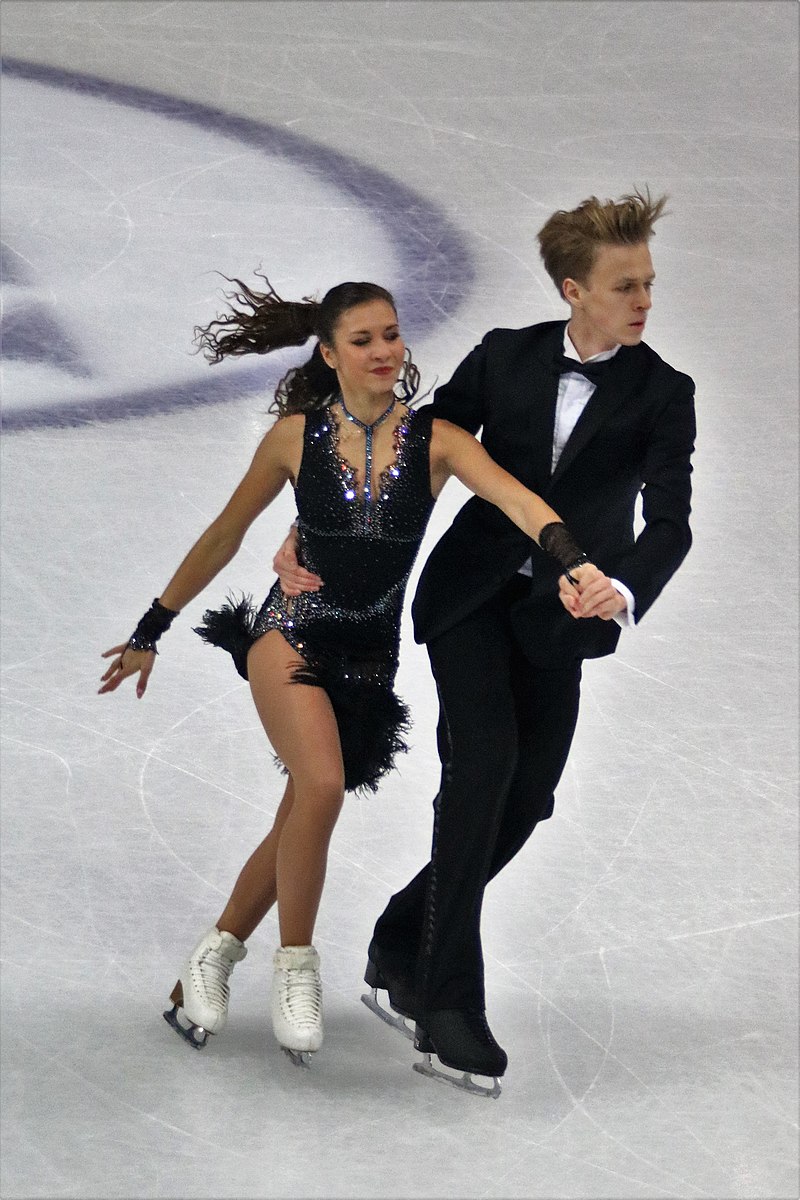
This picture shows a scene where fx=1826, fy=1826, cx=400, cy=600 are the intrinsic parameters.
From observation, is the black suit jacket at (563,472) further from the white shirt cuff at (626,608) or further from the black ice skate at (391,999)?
the black ice skate at (391,999)

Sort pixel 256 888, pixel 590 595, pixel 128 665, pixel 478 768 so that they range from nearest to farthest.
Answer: pixel 590 595, pixel 478 768, pixel 256 888, pixel 128 665

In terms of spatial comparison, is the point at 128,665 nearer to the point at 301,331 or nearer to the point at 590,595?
the point at 301,331

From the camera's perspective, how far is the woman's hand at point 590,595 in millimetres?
2969

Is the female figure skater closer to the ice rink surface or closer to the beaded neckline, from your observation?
the beaded neckline

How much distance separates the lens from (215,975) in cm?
339

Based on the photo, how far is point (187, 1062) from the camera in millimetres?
3344

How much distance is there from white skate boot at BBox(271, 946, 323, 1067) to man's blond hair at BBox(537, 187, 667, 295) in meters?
1.30

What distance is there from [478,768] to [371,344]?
0.78m

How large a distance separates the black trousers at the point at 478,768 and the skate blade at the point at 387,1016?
154mm

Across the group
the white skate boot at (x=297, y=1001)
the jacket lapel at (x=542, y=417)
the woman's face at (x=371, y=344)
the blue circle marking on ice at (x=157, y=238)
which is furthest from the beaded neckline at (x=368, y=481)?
the blue circle marking on ice at (x=157, y=238)

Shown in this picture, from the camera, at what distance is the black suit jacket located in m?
3.23

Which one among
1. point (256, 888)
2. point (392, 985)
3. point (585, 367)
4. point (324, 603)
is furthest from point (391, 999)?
point (585, 367)

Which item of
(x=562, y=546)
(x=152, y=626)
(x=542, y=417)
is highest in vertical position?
(x=542, y=417)

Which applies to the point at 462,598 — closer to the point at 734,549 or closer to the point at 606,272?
the point at 606,272
